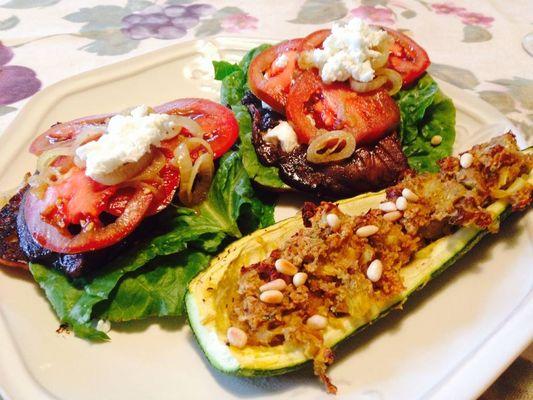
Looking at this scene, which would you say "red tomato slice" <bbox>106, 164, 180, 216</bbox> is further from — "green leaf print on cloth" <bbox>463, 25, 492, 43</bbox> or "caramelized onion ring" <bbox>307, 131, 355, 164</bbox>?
"green leaf print on cloth" <bbox>463, 25, 492, 43</bbox>

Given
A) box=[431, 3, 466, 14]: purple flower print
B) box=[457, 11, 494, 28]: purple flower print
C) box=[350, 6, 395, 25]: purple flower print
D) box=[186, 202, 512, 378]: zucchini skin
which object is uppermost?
box=[186, 202, 512, 378]: zucchini skin

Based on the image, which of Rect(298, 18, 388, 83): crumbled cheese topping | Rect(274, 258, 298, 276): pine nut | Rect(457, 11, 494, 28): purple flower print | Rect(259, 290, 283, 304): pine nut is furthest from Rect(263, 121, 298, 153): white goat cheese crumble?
Rect(457, 11, 494, 28): purple flower print

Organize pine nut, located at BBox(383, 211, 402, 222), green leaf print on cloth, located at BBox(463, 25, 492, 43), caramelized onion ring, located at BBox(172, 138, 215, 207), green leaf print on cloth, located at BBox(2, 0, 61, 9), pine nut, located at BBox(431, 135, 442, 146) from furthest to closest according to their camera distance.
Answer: green leaf print on cloth, located at BBox(2, 0, 61, 9) → green leaf print on cloth, located at BBox(463, 25, 492, 43) → pine nut, located at BBox(431, 135, 442, 146) → caramelized onion ring, located at BBox(172, 138, 215, 207) → pine nut, located at BBox(383, 211, 402, 222)

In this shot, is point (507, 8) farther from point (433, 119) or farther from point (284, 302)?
point (284, 302)

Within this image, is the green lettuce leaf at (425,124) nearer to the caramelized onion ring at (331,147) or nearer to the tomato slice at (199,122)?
the caramelized onion ring at (331,147)

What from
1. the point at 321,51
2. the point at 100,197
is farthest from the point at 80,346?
the point at 321,51

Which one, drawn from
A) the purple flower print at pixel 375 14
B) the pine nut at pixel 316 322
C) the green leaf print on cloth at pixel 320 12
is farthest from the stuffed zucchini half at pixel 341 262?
the green leaf print on cloth at pixel 320 12
